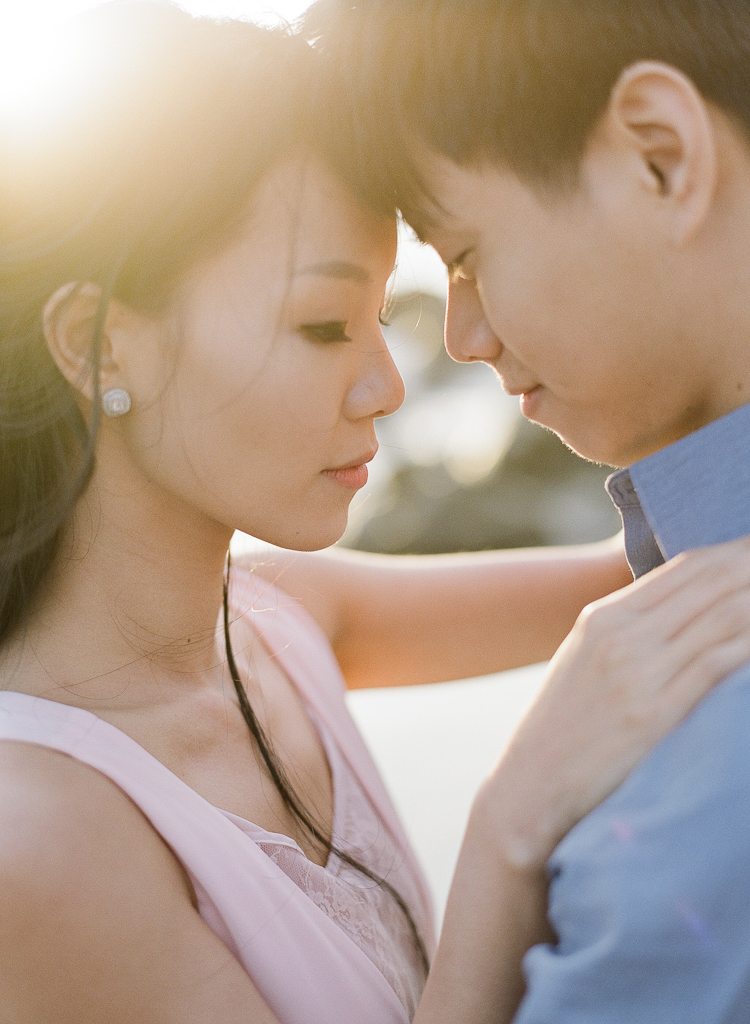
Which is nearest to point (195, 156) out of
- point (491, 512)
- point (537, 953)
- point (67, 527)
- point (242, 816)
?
point (67, 527)

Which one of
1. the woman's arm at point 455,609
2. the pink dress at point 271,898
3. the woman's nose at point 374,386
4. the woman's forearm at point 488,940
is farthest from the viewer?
the woman's arm at point 455,609

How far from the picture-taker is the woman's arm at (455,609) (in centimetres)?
238

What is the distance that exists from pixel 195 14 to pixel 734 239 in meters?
1.08

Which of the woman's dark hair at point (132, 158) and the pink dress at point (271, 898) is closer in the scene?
the pink dress at point (271, 898)

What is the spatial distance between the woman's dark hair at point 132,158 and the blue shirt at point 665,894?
42.8 inches

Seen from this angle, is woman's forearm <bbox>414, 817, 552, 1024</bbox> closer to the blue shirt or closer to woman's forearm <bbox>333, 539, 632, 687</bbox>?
the blue shirt

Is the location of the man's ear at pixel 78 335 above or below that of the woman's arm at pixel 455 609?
above

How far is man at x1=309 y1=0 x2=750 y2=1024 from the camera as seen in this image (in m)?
1.17

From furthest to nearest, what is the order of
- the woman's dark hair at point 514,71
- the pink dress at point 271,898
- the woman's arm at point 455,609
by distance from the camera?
the woman's arm at point 455,609 → the pink dress at point 271,898 → the woman's dark hair at point 514,71

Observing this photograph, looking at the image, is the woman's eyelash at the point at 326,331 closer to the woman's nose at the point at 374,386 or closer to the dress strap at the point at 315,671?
the woman's nose at the point at 374,386

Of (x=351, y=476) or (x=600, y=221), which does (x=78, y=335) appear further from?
(x=600, y=221)

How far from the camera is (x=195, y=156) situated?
1.56 meters

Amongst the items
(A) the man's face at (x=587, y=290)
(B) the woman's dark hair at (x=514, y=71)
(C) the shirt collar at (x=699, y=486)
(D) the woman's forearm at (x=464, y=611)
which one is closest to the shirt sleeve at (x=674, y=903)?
(C) the shirt collar at (x=699, y=486)

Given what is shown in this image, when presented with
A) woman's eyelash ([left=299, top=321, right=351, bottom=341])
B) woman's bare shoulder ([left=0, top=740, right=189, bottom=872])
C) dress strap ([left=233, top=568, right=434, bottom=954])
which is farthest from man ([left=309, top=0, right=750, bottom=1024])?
dress strap ([left=233, top=568, right=434, bottom=954])
